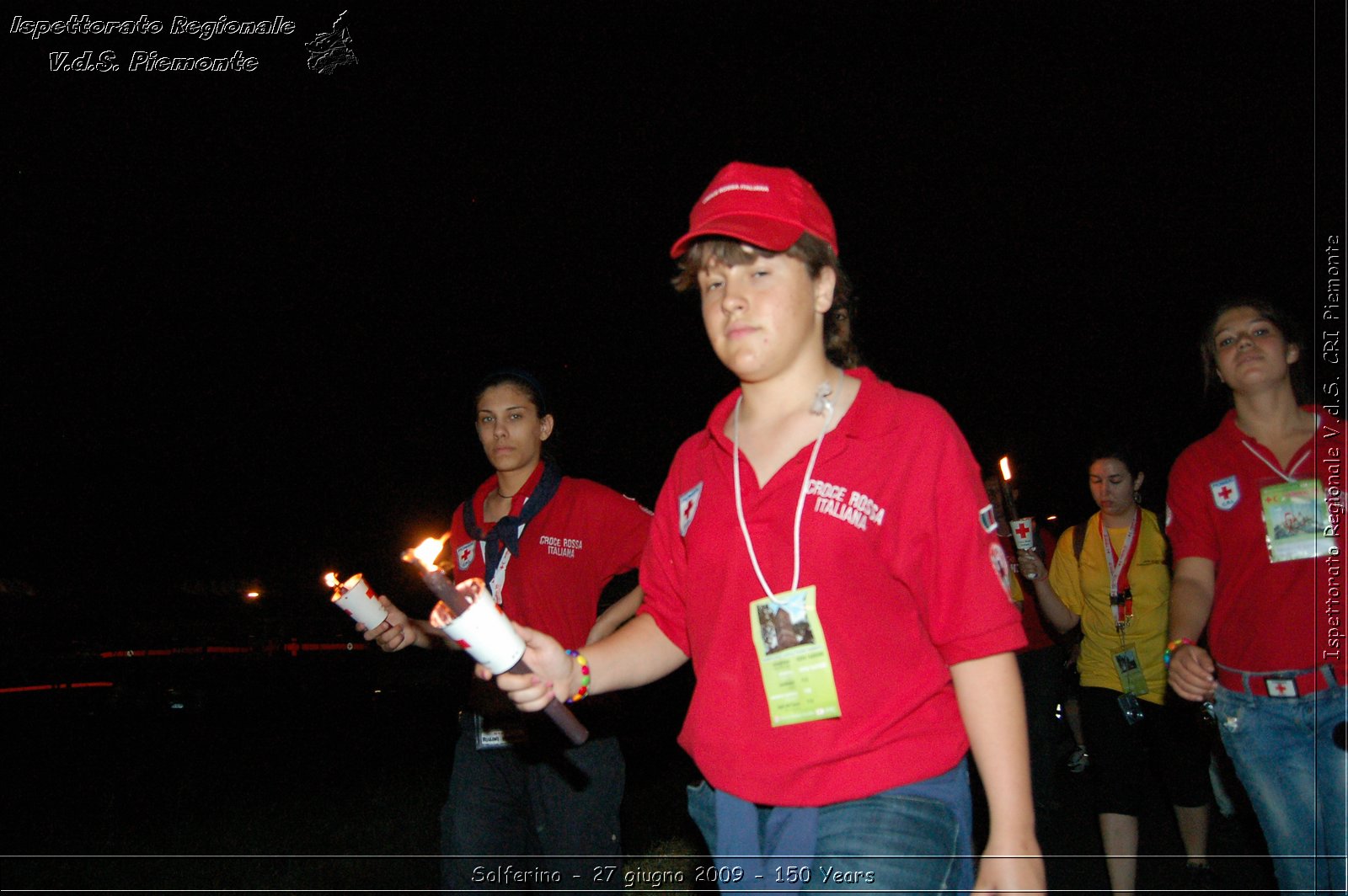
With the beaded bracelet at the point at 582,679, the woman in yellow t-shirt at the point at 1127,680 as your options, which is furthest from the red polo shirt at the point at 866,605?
the woman in yellow t-shirt at the point at 1127,680

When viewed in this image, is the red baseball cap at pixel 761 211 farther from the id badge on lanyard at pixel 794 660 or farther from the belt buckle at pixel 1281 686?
the belt buckle at pixel 1281 686

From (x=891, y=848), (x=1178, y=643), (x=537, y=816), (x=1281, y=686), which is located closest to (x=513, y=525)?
(x=537, y=816)

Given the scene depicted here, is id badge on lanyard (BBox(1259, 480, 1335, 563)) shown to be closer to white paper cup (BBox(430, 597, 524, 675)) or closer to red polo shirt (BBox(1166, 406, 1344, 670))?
red polo shirt (BBox(1166, 406, 1344, 670))

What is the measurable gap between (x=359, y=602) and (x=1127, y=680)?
466 centimetres

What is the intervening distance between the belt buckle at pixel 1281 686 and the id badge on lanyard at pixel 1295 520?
1.45 ft

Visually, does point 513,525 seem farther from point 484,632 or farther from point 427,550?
point 484,632

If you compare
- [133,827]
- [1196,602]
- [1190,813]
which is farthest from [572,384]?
[1196,602]

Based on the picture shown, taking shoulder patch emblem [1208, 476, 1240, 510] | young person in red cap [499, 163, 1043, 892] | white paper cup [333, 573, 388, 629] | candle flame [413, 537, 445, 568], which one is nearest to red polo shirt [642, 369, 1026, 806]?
young person in red cap [499, 163, 1043, 892]

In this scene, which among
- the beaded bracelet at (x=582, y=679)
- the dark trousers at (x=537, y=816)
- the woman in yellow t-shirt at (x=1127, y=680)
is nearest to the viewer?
the beaded bracelet at (x=582, y=679)

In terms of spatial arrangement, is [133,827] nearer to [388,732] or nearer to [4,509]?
[388,732]

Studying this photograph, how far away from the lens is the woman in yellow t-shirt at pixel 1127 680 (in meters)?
5.51

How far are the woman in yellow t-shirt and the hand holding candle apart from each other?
4.76 meters

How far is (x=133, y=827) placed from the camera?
7684mm

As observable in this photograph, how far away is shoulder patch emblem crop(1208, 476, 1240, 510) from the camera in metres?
3.64
